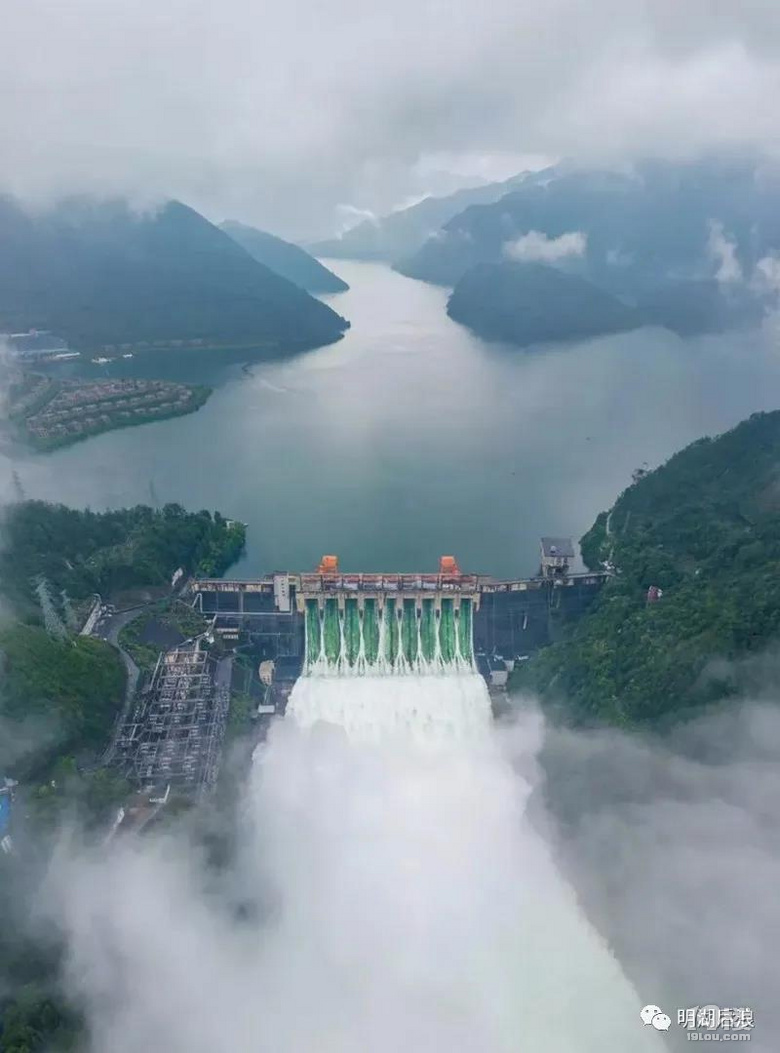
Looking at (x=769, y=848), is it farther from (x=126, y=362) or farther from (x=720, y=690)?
(x=126, y=362)

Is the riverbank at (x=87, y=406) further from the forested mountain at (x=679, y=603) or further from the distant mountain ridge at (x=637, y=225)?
the distant mountain ridge at (x=637, y=225)

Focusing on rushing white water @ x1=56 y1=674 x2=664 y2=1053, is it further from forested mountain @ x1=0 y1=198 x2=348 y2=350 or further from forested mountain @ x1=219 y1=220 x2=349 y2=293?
forested mountain @ x1=219 y1=220 x2=349 y2=293

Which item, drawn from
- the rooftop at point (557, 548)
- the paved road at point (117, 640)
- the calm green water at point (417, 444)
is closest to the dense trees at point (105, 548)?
the paved road at point (117, 640)

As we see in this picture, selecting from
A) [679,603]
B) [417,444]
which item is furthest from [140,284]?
[679,603]

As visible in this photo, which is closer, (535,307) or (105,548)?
(105,548)

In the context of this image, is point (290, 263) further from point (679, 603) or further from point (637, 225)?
point (679, 603)

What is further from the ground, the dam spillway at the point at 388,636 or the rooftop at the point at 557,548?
the rooftop at the point at 557,548
